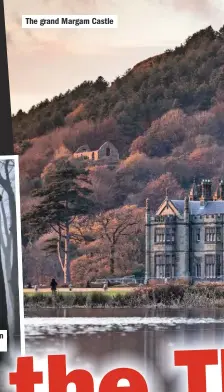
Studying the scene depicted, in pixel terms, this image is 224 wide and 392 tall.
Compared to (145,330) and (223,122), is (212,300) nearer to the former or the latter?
(145,330)

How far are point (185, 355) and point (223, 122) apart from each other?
3475mm

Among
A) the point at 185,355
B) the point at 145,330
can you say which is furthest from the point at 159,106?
the point at 185,355

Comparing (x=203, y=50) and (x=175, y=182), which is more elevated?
(x=203, y=50)

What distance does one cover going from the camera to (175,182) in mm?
10570

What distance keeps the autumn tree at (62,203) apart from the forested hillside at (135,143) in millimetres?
61

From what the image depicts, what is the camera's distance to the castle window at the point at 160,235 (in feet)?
35.1

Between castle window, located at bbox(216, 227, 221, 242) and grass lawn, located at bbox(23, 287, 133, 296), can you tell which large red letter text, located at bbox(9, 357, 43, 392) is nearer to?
grass lawn, located at bbox(23, 287, 133, 296)

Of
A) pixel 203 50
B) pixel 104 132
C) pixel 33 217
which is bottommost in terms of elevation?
pixel 33 217

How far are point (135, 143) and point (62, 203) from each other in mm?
831

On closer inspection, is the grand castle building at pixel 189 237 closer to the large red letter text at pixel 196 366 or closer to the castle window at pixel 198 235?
the castle window at pixel 198 235

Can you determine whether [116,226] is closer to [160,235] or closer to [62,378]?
[160,235]

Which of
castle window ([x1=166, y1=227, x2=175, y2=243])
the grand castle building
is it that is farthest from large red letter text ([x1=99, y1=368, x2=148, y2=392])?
castle window ([x1=166, y1=227, x2=175, y2=243])

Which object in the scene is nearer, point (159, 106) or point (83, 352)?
point (83, 352)

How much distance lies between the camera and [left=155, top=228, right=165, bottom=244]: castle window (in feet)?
35.1
